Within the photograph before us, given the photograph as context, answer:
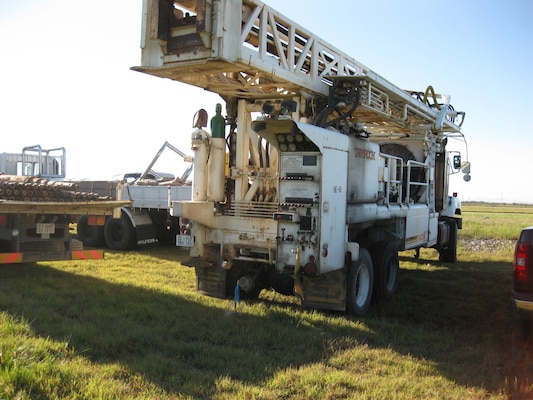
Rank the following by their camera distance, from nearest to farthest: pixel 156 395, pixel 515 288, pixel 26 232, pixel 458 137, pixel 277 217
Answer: pixel 156 395, pixel 515 288, pixel 277 217, pixel 26 232, pixel 458 137

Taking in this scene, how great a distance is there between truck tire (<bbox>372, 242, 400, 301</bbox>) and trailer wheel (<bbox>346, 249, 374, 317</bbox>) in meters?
0.43

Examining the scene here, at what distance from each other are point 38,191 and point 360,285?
16.6 feet

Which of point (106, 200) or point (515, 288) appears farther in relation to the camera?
point (106, 200)

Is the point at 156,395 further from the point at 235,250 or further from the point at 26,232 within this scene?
the point at 26,232

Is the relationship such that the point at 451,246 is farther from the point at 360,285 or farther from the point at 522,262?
the point at 522,262

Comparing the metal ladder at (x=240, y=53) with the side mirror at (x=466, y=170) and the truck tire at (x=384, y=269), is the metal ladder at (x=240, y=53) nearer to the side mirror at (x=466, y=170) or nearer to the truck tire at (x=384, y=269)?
the truck tire at (x=384, y=269)

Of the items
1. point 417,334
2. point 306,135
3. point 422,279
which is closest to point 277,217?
point 306,135

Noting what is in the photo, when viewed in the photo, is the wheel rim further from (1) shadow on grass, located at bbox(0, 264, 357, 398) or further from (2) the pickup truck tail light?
(2) the pickup truck tail light

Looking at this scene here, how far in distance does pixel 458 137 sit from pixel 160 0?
862 centimetres

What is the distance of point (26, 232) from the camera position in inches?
327

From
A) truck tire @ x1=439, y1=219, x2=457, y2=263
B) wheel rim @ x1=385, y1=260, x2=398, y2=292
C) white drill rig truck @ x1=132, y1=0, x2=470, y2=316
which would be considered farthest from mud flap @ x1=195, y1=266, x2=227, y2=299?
truck tire @ x1=439, y1=219, x2=457, y2=263

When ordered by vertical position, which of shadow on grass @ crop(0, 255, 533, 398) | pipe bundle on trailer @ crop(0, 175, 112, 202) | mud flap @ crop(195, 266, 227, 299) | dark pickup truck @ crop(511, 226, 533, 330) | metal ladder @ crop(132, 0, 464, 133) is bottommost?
shadow on grass @ crop(0, 255, 533, 398)

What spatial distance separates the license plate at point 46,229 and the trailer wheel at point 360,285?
473 centimetres

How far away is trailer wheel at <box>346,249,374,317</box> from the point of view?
695 cm
